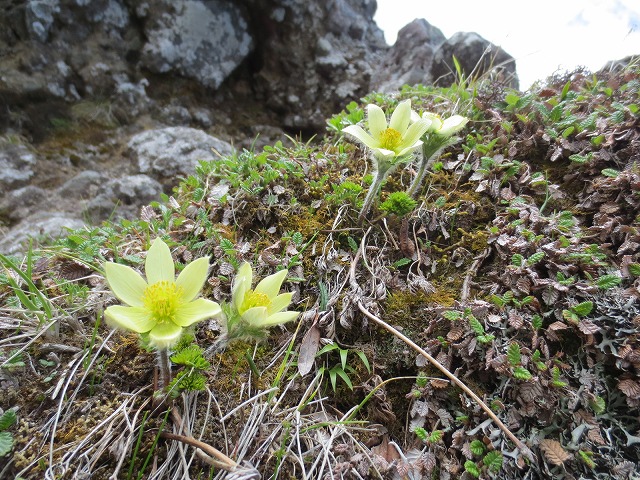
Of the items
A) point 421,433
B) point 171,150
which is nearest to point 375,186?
point 421,433

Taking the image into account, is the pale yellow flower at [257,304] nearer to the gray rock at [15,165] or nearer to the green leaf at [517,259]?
the green leaf at [517,259]

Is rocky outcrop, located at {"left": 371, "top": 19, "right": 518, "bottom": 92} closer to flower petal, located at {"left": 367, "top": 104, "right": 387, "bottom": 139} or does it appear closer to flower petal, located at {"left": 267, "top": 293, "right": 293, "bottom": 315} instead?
flower petal, located at {"left": 367, "top": 104, "right": 387, "bottom": 139}

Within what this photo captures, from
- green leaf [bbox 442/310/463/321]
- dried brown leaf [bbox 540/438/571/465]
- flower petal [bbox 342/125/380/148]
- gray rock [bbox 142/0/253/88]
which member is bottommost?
dried brown leaf [bbox 540/438/571/465]

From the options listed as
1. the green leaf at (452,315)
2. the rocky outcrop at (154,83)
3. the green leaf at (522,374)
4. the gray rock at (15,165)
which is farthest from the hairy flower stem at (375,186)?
the gray rock at (15,165)

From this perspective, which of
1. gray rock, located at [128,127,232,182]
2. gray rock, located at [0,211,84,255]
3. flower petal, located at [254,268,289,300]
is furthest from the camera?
gray rock, located at [128,127,232,182]

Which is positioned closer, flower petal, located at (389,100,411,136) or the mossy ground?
the mossy ground

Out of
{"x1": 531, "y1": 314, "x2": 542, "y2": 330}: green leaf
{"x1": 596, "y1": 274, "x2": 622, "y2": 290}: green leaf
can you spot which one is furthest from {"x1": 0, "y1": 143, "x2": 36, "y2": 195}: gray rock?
{"x1": 596, "y1": 274, "x2": 622, "y2": 290}: green leaf
